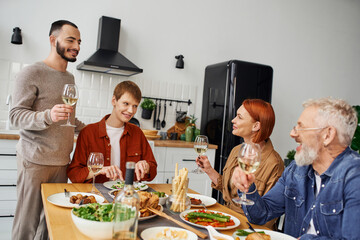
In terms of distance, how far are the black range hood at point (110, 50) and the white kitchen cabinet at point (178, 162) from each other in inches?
40.1

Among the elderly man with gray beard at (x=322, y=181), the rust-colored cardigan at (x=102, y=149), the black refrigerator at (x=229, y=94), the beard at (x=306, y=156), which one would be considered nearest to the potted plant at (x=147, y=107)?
the black refrigerator at (x=229, y=94)

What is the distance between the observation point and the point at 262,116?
217 cm

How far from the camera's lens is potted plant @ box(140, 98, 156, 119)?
4391 millimetres

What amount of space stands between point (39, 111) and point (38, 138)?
0.58 ft

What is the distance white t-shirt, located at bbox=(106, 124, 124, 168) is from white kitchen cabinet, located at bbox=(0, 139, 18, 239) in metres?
1.48

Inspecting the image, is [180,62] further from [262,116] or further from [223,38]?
[262,116]

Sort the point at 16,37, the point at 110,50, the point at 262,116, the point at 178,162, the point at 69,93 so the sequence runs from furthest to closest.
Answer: the point at 110,50 < the point at 178,162 < the point at 16,37 < the point at 262,116 < the point at 69,93

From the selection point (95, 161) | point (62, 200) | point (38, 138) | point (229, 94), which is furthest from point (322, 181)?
point (229, 94)

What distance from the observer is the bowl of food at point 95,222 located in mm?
1129

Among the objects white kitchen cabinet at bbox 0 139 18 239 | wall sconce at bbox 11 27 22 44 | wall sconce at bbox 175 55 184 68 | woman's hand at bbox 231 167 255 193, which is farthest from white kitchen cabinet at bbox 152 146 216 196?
woman's hand at bbox 231 167 255 193

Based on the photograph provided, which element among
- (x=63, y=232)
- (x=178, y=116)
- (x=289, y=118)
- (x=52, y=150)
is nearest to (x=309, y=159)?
(x=63, y=232)

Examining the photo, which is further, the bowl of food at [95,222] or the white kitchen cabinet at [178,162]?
the white kitchen cabinet at [178,162]

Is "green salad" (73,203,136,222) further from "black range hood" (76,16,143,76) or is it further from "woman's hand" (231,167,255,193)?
"black range hood" (76,16,143,76)

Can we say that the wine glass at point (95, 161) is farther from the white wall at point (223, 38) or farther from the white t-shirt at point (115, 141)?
the white wall at point (223, 38)
